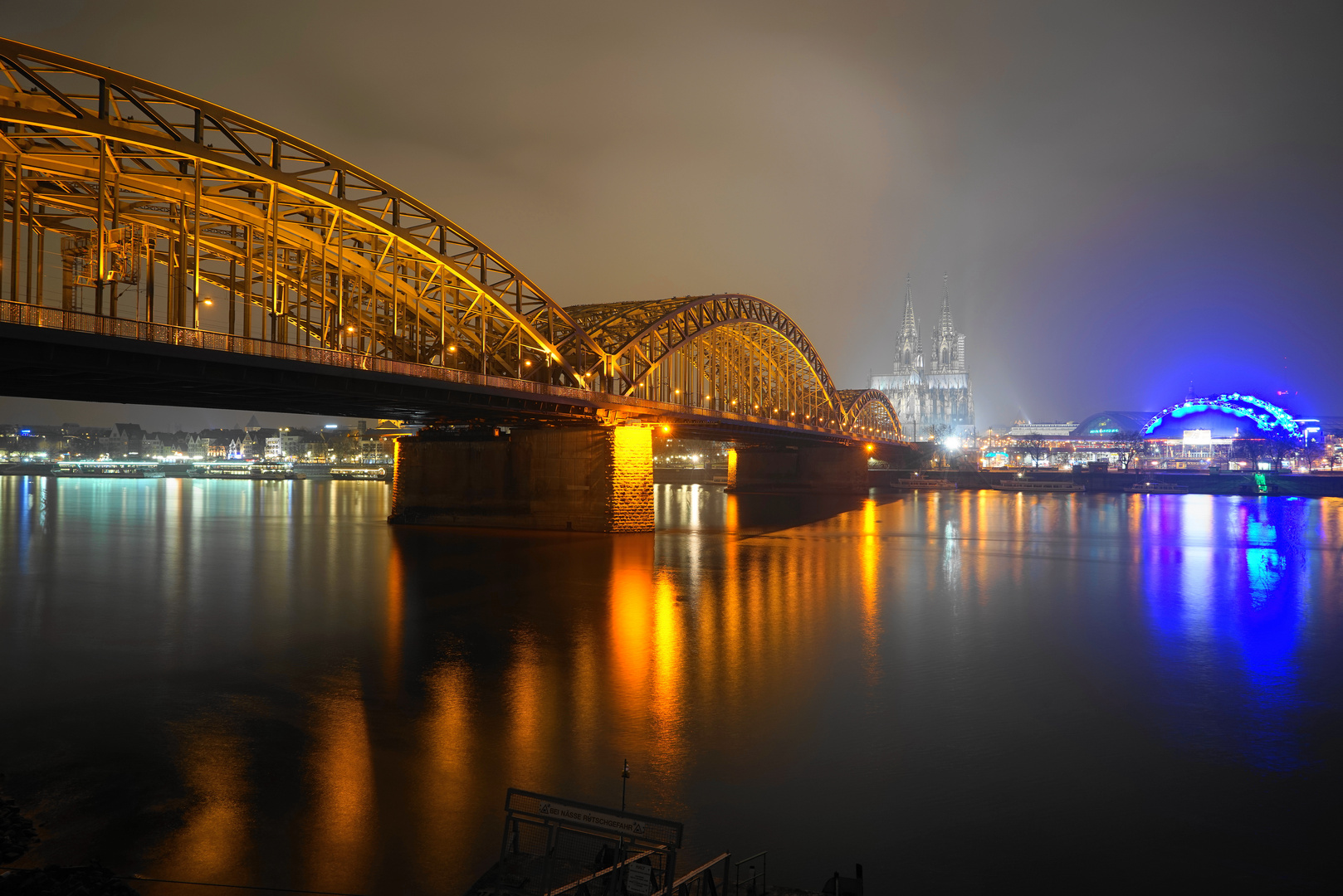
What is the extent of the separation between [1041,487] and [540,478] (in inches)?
3481

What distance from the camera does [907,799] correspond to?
11391 mm

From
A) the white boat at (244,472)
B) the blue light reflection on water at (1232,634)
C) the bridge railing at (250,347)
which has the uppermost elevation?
the bridge railing at (250,347)

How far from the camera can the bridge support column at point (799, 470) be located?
349 ft

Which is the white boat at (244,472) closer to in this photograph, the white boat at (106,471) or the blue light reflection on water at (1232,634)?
the white boat at (106,471)

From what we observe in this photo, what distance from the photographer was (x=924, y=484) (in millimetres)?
119250

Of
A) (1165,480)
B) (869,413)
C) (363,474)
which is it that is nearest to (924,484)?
A: (869,413)

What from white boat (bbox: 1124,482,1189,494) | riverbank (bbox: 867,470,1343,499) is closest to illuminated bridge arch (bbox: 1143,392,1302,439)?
riverbank (bbox: 867,470,1343,499)

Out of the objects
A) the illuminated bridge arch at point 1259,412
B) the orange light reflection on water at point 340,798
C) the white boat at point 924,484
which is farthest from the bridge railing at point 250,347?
the illuminated bridge arch at point 1259,412

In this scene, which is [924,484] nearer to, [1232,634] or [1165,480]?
[1165,480]

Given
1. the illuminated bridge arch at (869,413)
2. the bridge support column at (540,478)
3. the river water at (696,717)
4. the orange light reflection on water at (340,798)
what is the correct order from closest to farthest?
1. the orange light reflection on water at (340,798)
2. the river water at (696,717)
3. the bridge support column at (540,478)
4. the illuminated bridge arch at (869,413)

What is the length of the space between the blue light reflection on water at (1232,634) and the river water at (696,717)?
0.42ft

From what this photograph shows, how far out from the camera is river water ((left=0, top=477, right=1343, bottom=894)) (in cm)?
990

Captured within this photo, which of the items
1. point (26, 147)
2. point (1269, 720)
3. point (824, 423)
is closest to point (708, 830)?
point (1269, 720)

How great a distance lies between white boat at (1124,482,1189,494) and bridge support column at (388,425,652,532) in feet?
289
